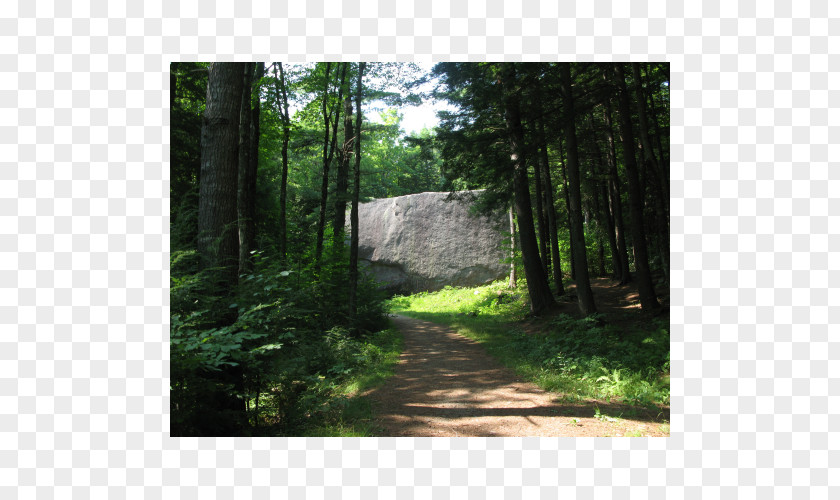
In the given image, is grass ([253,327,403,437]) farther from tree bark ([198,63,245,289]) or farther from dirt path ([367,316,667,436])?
tree bark ([198,63,245,289])

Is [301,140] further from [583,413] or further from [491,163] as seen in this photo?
[583,413]

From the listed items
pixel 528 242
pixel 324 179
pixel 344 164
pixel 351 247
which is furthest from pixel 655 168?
pixel 344 164

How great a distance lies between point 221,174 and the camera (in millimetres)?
5203

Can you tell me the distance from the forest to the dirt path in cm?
31

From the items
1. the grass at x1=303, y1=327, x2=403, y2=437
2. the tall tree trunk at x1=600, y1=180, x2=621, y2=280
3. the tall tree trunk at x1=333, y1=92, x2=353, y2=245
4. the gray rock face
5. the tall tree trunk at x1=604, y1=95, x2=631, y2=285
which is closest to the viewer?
the grass at x1=303, y1=327, x2=403, y2=437

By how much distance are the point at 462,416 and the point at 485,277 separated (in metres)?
16.2

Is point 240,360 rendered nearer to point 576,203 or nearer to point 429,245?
point 576,203

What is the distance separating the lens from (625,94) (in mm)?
8383

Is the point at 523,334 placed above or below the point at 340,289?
below

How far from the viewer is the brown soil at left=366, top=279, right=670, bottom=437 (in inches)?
167

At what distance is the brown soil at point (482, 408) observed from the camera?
4230mm

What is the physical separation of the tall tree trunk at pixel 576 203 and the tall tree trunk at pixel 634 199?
98cm

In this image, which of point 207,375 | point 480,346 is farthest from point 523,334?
point 207,375

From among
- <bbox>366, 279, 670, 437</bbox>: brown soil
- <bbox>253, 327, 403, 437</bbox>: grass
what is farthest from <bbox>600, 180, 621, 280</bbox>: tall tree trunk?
<bbox>366, 279, 670, 437</bbox>: brown soil
